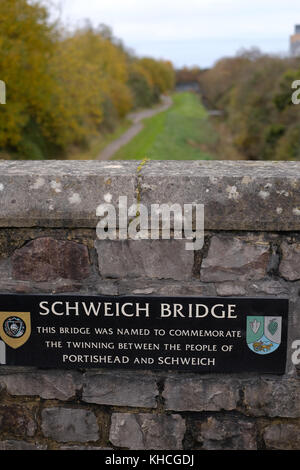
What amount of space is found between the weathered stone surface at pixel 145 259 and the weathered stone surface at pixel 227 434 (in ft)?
2.22

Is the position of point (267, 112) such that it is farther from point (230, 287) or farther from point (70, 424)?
point (70, 424)

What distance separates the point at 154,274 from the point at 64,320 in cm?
45

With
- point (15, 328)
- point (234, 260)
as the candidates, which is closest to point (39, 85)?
point (15, 328)

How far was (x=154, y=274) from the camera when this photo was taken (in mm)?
2244

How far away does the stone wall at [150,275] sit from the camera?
2.16 m

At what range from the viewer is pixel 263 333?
226 centimetres

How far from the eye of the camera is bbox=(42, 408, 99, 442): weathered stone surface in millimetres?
2373

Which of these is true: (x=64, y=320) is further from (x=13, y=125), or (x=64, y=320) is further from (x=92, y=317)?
(x=13, y=125)

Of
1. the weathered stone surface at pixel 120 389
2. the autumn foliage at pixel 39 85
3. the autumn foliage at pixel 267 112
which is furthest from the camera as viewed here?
the autumn foliage at pixel 267 112

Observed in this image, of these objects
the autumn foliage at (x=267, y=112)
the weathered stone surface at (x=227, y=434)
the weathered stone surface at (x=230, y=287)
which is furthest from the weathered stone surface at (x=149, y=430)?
the autumn foliage at (x=267, y=112)

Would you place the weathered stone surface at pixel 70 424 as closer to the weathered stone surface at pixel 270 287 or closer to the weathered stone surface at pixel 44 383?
the weathered stone surface at pixel 44 383

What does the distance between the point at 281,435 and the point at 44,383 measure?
1.08 metres

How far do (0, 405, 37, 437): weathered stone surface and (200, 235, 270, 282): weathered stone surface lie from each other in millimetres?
1033
